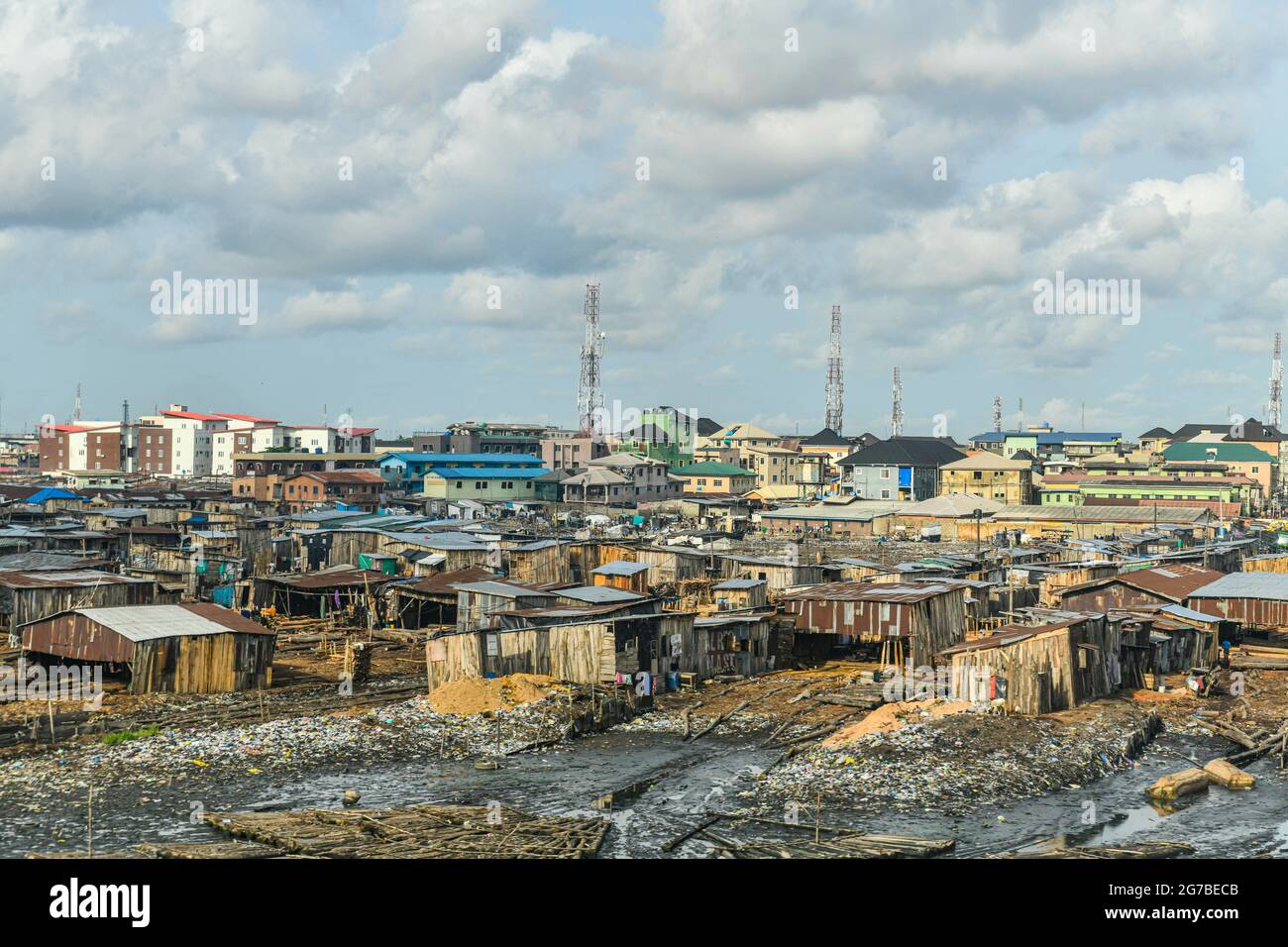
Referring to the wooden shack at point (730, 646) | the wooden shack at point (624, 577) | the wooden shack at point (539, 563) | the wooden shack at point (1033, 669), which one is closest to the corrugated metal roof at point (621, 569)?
the wooden shack at point (624, 577)

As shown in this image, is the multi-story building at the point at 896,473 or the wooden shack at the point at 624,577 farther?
the multi-story building at the point at 896,473

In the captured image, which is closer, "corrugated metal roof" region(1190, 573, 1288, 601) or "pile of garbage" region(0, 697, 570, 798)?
"pile of garbage" region(0, 697, 570, 798)

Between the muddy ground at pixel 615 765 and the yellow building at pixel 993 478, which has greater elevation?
the yellow building at pixel 993 478

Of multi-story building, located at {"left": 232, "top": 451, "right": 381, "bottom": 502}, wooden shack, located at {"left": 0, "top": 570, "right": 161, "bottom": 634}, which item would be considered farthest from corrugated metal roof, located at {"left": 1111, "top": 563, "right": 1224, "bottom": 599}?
multi-story building, located at {"left": 232, "top": 451, "right": 381, "bottom": 502}

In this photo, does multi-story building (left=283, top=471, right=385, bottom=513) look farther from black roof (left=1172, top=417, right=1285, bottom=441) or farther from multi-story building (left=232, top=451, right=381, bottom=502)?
black roof (left=1172, top=417, right=1285, bottom=441)

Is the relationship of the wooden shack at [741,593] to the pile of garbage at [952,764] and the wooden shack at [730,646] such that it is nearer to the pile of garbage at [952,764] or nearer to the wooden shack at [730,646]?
the wooden shack at [730,646]

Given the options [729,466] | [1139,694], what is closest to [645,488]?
[729,466]
